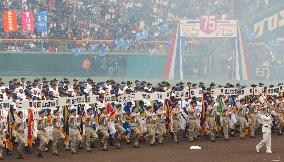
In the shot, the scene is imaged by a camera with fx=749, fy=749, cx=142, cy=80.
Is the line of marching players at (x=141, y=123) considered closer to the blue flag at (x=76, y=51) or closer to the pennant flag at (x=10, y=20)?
the blue flag at (x=76, y=51)

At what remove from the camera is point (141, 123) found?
2294 centimetres

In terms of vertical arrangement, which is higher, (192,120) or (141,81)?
(141,81)

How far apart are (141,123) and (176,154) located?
1.96 metres

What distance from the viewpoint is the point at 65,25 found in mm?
43469

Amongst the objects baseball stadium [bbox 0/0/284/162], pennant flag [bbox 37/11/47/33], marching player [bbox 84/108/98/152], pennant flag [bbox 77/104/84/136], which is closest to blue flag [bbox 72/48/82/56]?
baseball stadium [bbox 0/0/284/162]

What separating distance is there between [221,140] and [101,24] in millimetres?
21474

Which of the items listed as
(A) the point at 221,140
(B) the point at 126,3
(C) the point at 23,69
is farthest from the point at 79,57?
(A) the point at 221,140

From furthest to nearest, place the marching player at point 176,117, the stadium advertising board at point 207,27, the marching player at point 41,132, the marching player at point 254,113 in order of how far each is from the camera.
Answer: the stadium advertising board at point 207,27 → the marching player at point 254,113 → the marching player at point 176,117 → the marching player at point 41,132

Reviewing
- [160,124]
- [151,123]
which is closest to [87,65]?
[160,124]

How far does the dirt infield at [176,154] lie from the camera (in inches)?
805

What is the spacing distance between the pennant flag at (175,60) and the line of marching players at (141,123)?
43.5 feet

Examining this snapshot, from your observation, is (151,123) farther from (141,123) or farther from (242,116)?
(242,116)

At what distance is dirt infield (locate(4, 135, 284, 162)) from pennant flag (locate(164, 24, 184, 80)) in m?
15.6

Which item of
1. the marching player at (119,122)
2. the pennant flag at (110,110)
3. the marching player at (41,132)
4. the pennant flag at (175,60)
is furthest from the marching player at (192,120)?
the pennant flag at (175,60)
